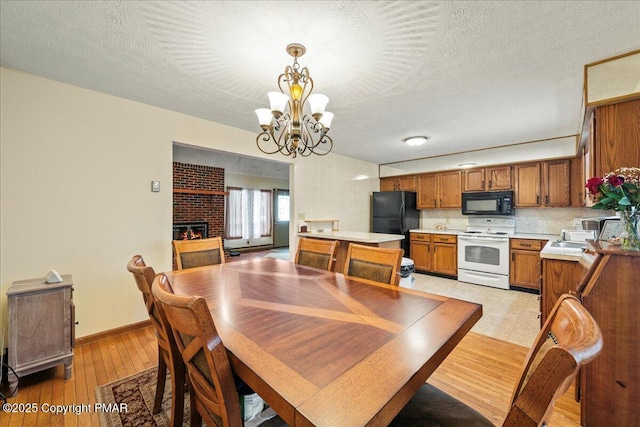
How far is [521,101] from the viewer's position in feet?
8.52

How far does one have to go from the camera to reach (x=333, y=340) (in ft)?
3.11

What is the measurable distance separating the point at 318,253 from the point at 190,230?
15.8ft

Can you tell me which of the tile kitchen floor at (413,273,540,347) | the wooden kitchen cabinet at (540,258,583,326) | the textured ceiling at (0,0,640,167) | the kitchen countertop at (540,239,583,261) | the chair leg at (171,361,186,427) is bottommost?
the tile kitchen floor at (413,273,540,347)

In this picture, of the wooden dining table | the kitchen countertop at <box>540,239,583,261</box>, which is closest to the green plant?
the kitchen countertop at <box>540,239,583,261</box>

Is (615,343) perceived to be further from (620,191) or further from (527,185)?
(527,185)

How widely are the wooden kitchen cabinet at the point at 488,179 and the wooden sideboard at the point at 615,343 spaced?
3.30 metres

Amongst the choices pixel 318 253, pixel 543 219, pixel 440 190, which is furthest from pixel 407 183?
pixel 318 253

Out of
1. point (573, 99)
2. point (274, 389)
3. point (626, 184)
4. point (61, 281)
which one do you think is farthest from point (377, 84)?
point (61, 281)

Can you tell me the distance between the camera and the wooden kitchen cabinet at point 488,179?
4.31 metres

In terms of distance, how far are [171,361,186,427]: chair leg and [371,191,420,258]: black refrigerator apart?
4441mm

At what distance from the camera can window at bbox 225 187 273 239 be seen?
7500 millimetres

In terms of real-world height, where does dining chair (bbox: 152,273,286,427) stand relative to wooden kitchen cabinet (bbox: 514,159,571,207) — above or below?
below

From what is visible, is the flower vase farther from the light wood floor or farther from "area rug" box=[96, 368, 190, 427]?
"area rug" box=[96, 368, 190, 427]

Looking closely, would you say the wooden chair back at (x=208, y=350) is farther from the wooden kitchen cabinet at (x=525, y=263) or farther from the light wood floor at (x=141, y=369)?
the wooden kitchen cabinet at (x=525, y=263)
